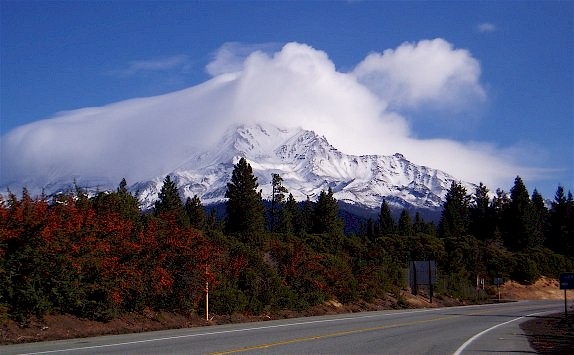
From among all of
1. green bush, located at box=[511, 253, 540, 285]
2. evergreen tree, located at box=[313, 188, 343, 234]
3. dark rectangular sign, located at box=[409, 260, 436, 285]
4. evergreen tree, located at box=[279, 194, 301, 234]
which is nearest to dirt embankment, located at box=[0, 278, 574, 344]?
dark rectangular sign, located at box=[409, 260, 436, 285]

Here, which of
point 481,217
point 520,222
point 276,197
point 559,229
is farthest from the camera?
point 481,217

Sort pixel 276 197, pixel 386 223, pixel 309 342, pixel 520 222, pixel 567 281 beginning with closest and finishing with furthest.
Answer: pixel 309 342 < pixel 567 281 < pixel 520 222 < pixel 276 197 < pixel 386 223

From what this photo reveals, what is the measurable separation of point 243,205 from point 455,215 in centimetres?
4966

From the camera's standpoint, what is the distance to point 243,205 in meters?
67.6

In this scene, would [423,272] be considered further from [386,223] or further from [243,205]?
[386,223]

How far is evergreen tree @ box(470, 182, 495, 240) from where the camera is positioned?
109m

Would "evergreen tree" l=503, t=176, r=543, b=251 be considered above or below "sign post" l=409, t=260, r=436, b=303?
above

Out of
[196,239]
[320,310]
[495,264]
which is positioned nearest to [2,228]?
[196,239]

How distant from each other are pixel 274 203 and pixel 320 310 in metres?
63.3

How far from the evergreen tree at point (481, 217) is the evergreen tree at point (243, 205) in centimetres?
4836

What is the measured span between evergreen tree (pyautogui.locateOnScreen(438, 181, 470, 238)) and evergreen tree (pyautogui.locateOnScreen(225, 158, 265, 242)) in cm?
3335

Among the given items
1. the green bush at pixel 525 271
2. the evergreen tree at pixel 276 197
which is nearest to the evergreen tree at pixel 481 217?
the green bush at pixel 525 271

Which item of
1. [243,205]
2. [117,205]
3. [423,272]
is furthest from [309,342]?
[243,205]

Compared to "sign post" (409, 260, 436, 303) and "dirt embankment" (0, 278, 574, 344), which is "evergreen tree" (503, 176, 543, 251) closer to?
"sign post" (409, 260, 436, 303)
